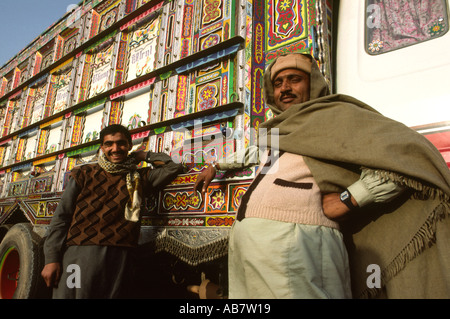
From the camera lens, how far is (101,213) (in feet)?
6.05

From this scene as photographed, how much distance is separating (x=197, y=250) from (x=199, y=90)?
199cm

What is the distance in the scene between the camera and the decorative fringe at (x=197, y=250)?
1.46m

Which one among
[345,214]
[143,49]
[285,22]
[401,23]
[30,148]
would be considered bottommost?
[345,214]

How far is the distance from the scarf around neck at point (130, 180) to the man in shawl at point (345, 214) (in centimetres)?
83

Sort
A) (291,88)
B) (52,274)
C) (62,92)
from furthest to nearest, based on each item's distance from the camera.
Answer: (62,92)
(52,274)
(291,88)

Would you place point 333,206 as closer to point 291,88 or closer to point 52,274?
point 291,88

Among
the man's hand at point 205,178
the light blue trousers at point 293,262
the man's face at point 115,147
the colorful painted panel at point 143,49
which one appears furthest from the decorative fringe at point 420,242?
the colorful painted panel at point 143,49

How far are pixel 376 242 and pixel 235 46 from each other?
2.21 meters

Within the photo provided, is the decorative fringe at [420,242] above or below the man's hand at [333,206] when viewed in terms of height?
below

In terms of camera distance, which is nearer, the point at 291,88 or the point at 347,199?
the point at 347,199

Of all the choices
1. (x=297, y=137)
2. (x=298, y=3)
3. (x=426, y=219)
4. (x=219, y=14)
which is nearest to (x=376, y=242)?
(x=426, y=219)

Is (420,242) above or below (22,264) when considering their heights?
above

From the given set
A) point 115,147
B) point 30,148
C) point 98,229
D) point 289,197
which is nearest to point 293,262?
point 289,197

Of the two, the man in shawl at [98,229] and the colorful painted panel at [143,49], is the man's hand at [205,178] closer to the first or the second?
the man in shawl at [98,229]
